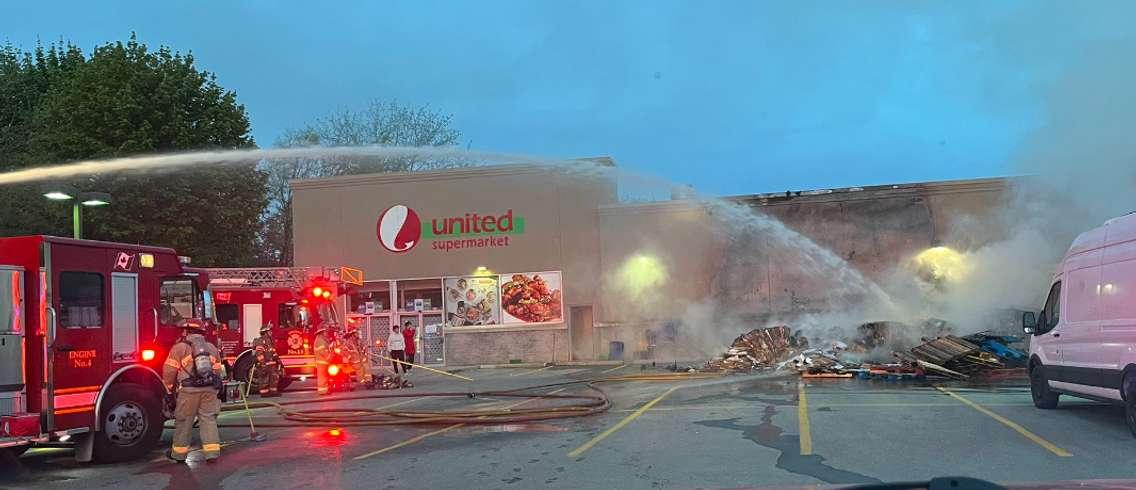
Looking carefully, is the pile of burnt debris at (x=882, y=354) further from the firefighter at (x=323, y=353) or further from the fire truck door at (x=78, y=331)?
the fire truck door at (x=78, y=331)

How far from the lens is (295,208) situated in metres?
28.3

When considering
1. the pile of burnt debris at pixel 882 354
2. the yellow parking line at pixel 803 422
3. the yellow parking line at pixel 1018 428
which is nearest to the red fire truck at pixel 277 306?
the pile of burnt debris at pixel 882 354

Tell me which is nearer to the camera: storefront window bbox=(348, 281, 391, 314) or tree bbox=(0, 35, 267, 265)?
tree bbox=(0, 35, 267, 265)

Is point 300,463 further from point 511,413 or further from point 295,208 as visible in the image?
point 295,208

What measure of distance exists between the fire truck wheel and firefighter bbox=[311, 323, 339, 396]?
758 cm

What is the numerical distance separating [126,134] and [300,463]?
16.1 meters

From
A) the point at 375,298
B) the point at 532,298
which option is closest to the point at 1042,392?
the point at 532,298

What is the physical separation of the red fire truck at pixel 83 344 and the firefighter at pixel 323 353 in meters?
7.20

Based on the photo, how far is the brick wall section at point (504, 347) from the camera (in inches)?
1025

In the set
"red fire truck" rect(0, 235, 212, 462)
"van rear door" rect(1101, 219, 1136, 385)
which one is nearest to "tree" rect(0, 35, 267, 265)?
"red fire truck" rect(0, 235, 212, 462)

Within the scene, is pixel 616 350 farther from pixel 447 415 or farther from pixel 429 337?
pixel 447 415

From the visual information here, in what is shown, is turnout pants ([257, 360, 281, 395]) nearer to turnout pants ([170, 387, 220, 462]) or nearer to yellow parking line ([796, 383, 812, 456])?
turnout pants ([170, 387, 220, 462])

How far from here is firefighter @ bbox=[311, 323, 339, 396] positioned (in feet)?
56.9

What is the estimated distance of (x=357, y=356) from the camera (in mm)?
18266
